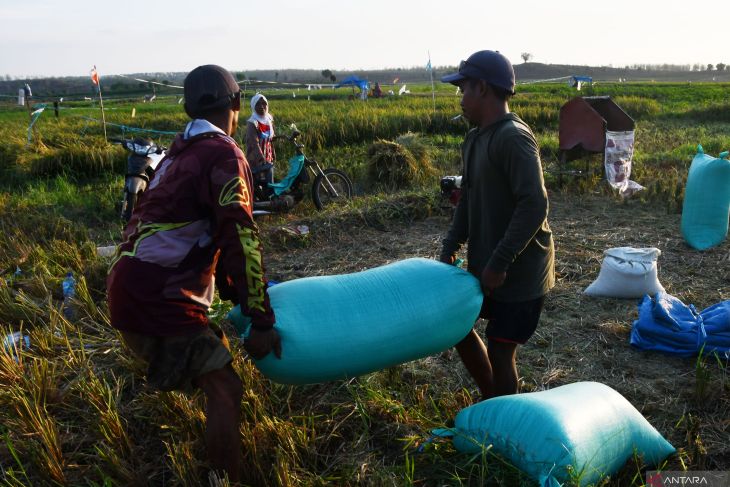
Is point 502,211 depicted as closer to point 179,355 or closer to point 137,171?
point 179,355

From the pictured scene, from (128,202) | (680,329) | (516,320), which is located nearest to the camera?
(516,320)

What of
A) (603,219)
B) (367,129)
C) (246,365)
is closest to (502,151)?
(246,365)

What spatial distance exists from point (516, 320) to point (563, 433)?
0.50 metres

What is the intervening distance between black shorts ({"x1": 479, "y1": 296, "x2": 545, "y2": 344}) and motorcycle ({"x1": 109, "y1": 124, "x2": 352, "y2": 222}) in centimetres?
436

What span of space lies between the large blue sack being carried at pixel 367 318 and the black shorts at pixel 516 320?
10 centimetres

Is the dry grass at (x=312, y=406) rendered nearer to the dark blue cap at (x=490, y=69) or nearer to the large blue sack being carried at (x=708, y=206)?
the large blue sack being carried at (x=708, y=206)

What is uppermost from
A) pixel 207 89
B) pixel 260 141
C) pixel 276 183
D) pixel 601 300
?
pixel 207 89

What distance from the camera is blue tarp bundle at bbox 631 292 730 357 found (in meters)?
2.94

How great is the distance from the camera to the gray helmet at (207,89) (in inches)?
72.5

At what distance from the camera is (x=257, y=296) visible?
176 centimetres

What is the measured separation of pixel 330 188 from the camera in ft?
22.6

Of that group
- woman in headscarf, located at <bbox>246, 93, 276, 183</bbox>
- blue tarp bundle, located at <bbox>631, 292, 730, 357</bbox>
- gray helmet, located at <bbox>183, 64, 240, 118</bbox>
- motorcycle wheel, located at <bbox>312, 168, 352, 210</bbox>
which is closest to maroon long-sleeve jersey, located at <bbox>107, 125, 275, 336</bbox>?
gray helmet, located at <bbox>183, 64, 240, 118</bbox>

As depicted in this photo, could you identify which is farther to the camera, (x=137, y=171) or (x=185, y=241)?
(x=137, y=171)

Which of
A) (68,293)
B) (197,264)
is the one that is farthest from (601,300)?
(68,293)
